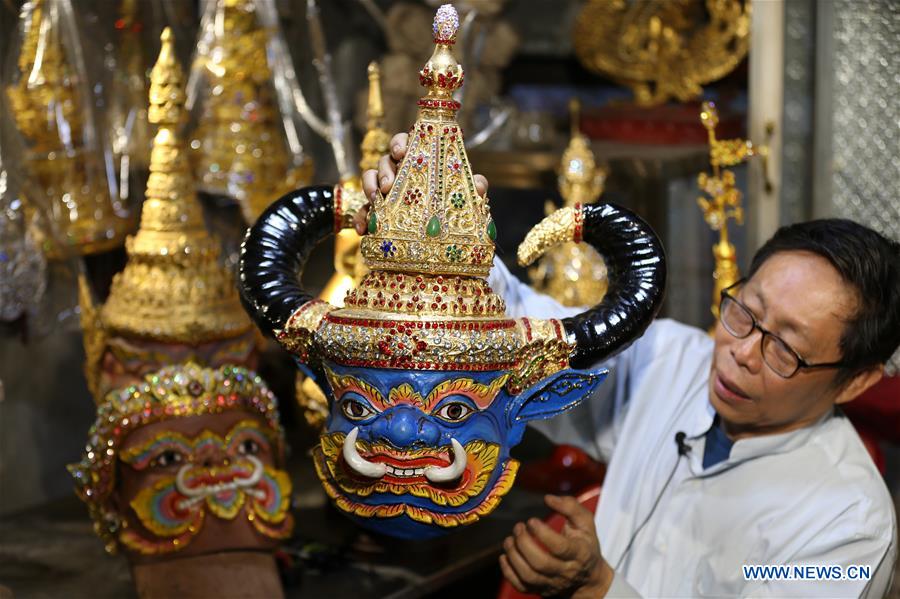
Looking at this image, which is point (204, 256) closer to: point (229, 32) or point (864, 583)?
point (229, 32)

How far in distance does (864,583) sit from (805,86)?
5.05ft

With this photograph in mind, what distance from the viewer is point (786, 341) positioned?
1892 mm

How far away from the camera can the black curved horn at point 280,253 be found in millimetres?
1675

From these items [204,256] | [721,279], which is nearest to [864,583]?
[721,279]

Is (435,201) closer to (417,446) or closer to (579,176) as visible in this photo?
(417,446)

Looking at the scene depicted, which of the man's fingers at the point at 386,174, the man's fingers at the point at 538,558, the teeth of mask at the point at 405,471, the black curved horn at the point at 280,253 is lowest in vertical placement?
the man's fingers at the point at 538,558

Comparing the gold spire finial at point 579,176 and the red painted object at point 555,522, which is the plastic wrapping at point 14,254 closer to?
the red painted object at point 555,522

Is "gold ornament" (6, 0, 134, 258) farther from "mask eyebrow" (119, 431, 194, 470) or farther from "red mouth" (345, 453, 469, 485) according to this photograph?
"red mouth" (345, 453, 469, 485)

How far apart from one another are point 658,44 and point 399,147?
243 cm

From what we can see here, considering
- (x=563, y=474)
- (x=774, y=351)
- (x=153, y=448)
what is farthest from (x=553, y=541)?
(x=563, y=474)

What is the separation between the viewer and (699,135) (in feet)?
11.9

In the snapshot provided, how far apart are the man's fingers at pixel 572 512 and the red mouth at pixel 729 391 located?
31 cm

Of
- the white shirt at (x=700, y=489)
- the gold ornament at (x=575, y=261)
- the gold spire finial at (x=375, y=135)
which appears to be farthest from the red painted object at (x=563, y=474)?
the gold spire finial at (x=375, y=135)

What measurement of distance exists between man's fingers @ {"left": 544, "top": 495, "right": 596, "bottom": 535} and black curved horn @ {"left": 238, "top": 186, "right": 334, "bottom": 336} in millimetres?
491
